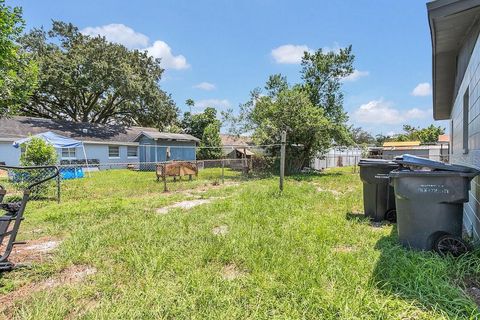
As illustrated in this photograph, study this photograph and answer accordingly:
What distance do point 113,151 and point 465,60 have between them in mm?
22553

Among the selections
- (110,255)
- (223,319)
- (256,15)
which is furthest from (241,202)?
(256,15)

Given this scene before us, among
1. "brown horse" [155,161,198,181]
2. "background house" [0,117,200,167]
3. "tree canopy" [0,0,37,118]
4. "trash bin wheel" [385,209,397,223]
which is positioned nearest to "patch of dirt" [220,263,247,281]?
"trash bin wheel" [385,209,397,223]

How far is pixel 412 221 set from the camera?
11.7ft

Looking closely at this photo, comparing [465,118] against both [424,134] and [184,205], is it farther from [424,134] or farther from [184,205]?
[424,134]

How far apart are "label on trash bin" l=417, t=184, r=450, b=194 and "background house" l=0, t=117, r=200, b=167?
17.3m

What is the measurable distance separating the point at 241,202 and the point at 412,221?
4300 millimetres

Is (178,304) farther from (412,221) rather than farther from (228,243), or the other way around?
(412,221)

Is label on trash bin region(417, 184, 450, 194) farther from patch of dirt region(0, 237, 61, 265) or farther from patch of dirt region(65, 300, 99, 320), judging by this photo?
patch of dirt region(0, 237, 61, 265)

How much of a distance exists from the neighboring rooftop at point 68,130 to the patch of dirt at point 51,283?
64.8 ft

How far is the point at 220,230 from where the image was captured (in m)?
4.93

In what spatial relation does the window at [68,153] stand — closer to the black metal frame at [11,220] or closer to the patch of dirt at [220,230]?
the patch of dirt at [220,230]

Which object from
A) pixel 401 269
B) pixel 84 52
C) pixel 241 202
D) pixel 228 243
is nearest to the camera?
pixel 401 269

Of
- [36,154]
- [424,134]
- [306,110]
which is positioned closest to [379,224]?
[36,154]

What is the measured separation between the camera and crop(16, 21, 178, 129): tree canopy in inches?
923
